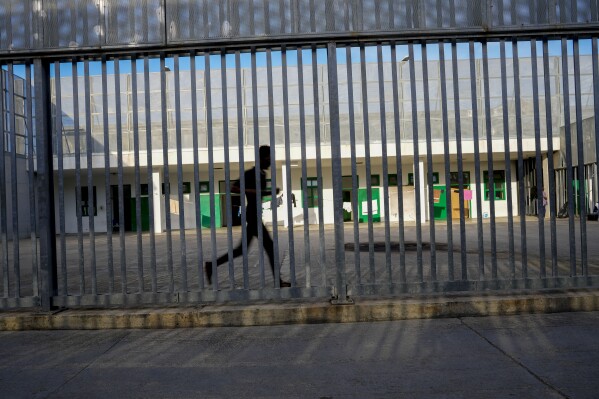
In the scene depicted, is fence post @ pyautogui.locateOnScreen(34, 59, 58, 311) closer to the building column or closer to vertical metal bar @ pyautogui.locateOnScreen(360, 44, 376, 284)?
vertical metal bar @ pyautogui.locateOnScreen(360, 44, 376, 284)

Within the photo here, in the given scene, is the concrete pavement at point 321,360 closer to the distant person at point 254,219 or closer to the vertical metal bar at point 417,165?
the vertical metal bar at point 417,165

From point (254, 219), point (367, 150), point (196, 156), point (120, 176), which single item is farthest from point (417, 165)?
point (120, 176)

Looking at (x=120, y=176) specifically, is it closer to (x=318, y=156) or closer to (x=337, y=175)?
(x=318, y=156)

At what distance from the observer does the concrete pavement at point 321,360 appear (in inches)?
148

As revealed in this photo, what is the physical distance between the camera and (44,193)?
5805 millimetres

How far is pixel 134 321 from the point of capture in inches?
221

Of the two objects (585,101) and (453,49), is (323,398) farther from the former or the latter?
(585,101)

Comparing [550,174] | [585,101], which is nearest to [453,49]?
[550,174]

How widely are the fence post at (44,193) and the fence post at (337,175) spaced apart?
2.99 m

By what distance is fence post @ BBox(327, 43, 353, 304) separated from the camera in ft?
18.8

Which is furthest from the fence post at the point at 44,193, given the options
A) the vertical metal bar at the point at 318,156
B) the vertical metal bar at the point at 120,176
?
the vertical metal bar at the point at 318,156

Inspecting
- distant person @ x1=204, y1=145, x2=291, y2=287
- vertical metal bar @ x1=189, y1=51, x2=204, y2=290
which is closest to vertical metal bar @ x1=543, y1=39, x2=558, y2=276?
distant person @ x1=204, y1=145, x2=291, y2=287

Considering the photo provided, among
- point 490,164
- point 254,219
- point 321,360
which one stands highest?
point 490,164

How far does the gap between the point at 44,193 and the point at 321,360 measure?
3449 mm
